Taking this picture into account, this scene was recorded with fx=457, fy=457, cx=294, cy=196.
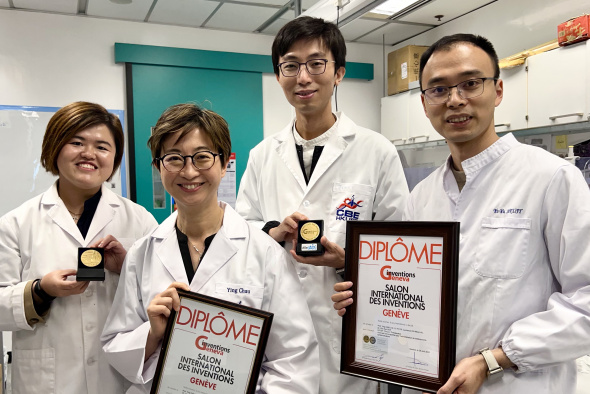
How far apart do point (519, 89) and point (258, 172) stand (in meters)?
2.53

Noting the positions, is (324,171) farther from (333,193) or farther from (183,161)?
(183,161)

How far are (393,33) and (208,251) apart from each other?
14.1 ft

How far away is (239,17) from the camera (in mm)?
4293

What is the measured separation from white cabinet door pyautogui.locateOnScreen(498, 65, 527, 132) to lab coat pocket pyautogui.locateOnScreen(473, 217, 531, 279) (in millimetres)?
2529

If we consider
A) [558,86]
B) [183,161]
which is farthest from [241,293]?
[558,86]

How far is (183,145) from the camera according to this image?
1336 millimetres

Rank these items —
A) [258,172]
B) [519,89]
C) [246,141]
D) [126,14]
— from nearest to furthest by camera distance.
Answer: [258,172] → [519,89] → [126,14] → [246,141]

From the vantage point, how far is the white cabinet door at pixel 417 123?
4.38m

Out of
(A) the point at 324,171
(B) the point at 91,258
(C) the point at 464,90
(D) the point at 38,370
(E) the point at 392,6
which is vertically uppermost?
(E) the point at 392,6

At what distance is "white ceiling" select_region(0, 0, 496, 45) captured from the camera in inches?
154

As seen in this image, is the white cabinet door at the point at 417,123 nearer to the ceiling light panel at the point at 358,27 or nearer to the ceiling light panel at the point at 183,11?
the ceiling light panel at the point at 358,27

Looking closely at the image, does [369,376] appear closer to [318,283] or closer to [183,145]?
[318,283]

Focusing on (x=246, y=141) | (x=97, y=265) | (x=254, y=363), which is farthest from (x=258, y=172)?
(x=246, y=141)

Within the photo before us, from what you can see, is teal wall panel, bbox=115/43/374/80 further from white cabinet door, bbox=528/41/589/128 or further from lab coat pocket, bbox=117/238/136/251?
lab coat pocket, bbox=117/238/136/251
